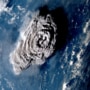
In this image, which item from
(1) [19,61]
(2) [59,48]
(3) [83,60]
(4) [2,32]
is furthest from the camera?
(3) [83,60]

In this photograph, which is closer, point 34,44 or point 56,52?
point 34,44

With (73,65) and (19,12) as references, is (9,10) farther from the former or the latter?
(73,65)

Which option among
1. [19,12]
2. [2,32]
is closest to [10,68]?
[2,32]

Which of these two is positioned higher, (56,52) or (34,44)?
(34,44)
